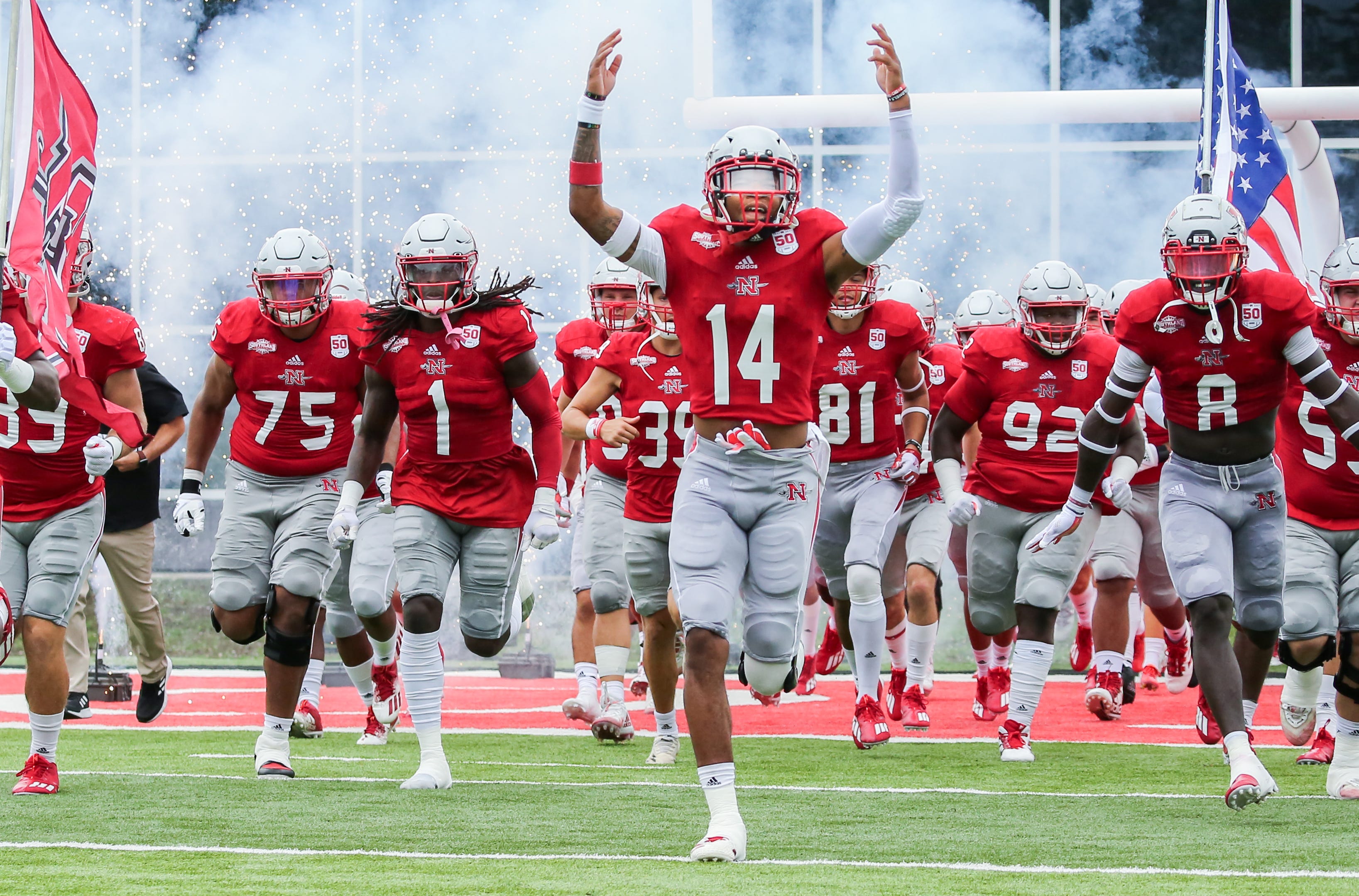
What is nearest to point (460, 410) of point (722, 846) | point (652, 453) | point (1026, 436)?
point (652, 453)

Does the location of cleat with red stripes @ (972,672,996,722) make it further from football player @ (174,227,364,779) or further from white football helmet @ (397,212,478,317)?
white football helmet @ (397,212,478,317)

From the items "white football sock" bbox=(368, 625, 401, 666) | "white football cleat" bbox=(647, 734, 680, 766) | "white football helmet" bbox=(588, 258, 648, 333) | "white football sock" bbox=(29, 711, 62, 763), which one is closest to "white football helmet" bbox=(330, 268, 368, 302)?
"white football helmet" bbox=(588, 258, 648, 333)

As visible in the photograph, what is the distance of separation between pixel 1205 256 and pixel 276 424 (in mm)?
3691

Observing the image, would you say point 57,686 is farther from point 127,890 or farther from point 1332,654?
point 1332,654

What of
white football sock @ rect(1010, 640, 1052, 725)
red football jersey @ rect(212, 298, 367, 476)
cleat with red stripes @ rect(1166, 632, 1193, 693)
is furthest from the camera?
cleat with red stripes @ rect(1166, 632, 1193, 693)

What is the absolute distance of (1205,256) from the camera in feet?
18.4

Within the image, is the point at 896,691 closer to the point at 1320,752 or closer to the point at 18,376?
the point at 1320,752

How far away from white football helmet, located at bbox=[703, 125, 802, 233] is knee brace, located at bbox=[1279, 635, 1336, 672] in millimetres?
2659

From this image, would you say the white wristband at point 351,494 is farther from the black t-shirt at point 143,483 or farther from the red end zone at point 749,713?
the black t-shirt at point 143,483

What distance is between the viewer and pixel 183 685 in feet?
39.5

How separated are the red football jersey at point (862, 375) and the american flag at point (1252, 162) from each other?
2850 mm

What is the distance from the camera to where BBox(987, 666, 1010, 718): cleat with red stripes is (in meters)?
9.09

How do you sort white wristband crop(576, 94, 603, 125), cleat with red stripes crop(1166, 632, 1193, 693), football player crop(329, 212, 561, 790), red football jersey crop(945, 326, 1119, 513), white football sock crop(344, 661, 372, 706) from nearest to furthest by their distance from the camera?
white wristband crop(576, 94, 603, 125) → football player crop(329, 212, 561, 790) → red football jersey crop(945, 326, 1119, 513) → white football sock crop(344, 661, 372, 706) → cleat with red stripes crop(1166, 632, 1193, 693)

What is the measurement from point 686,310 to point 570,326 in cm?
399
